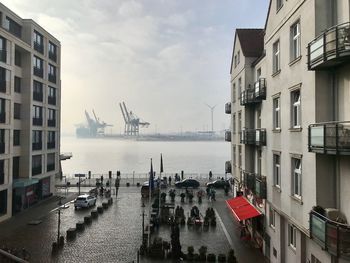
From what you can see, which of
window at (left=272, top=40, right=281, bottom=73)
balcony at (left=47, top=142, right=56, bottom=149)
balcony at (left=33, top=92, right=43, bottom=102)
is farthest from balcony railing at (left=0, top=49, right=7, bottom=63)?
window at (left=272, top=40, right=281, bottom=73)

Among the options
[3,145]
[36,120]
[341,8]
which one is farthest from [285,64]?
[36,120]

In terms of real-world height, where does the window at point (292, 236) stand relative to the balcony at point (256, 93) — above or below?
below


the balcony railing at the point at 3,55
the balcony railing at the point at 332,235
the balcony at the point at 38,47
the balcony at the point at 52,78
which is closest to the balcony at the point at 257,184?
the balcony railing at the point at 332,235

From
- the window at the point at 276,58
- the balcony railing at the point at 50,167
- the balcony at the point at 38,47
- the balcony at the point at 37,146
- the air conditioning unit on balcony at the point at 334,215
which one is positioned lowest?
the balcony railing at the point at 50,167

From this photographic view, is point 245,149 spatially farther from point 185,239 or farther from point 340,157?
point 340,157

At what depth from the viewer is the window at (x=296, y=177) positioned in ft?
47.2

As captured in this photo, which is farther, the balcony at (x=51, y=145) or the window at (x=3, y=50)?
the balcony at (x=51, y=145)

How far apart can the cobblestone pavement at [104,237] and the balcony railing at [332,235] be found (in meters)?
9.82

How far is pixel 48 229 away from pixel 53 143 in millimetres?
17003

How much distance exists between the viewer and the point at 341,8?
1127 cm

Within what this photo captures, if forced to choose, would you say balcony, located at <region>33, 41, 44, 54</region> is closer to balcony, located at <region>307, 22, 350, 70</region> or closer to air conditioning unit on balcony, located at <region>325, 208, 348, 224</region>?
balcony, located at <region>307, 22, 350, 70</region>

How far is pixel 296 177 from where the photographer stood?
14844mm

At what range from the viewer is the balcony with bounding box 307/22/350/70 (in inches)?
402

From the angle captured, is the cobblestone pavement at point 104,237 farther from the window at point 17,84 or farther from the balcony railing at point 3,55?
the balcony railing at point 3,55
